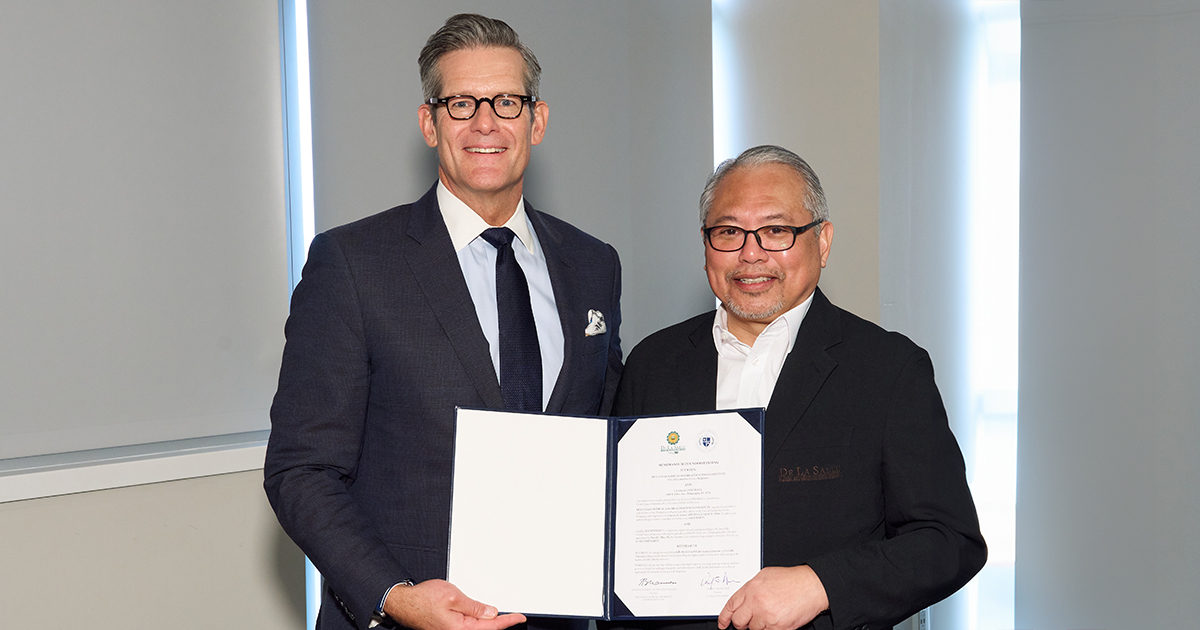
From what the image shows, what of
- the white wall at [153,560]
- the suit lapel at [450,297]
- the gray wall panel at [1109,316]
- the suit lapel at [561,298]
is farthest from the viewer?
the gray wall panel at [1109,316]

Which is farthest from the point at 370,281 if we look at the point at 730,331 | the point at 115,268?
the point at 115,268

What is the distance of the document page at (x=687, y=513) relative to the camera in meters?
1.52

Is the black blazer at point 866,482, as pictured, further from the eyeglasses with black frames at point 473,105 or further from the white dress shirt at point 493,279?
the eyeglasses with black frames at point 473,105

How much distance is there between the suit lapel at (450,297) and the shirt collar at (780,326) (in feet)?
1.54

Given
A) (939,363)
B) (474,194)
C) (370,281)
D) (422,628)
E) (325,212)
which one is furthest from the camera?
(939,363)

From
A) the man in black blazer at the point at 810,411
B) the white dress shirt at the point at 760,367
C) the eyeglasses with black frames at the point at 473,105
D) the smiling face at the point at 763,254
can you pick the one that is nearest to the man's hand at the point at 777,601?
the man in black blazer at the point at 810,411

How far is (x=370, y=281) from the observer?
1.70 metres

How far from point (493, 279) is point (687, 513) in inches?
24.3

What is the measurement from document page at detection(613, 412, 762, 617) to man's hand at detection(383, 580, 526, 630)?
8.7 inches

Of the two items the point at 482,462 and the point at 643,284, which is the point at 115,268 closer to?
the point at 482,462

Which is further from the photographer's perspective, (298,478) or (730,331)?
(730,331)

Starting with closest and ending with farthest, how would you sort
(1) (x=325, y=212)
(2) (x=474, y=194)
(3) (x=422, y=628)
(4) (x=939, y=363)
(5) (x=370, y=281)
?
(3) (x=422, y=628) < (5) (x=370, y=281) < (2) (x=474, y=194) < (1) (x=325, y=212) < (4) (x=939, y=363)

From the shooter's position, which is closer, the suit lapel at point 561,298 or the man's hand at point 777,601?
the man's hand at point 777,601

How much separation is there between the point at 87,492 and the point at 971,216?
10.5ft
